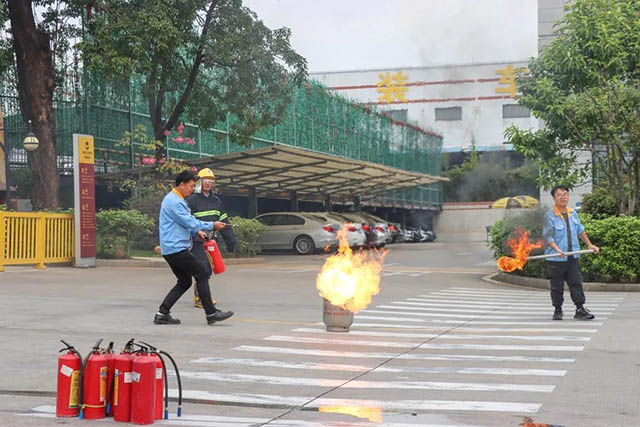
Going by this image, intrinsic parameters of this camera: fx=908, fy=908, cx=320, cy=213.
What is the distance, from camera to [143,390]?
6.20 meters

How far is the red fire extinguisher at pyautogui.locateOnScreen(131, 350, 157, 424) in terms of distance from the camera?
244 inches

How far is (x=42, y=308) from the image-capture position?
1325 centimetres

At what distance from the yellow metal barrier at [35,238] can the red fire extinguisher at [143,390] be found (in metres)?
15.7

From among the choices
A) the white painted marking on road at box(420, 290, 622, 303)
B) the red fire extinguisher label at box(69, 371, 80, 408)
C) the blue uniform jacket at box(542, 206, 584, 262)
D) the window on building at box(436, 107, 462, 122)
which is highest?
the window on building at box(436, 107, 462, 122)

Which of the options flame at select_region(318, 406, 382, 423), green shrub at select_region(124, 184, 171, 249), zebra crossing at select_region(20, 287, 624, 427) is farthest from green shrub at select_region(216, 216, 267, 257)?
flame at select_region(318, 406, 382, 423)

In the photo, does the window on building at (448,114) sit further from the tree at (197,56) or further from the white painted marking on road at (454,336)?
the white painted marking on road at (454,336)

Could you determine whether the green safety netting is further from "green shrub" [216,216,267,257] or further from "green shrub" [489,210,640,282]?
"green shrub" [489,210,640,282]

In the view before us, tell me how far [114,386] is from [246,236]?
21987 mm

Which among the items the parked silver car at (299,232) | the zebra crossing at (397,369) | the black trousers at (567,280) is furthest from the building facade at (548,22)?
the zebra crossing at (397,369)

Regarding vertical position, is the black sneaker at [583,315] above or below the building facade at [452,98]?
below

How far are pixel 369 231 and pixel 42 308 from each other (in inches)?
909

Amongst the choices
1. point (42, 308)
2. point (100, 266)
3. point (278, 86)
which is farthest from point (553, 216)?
point (278, 86)

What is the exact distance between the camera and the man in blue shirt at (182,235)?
11375mm

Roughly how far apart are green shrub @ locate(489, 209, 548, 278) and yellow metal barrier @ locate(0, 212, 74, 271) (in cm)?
1075
